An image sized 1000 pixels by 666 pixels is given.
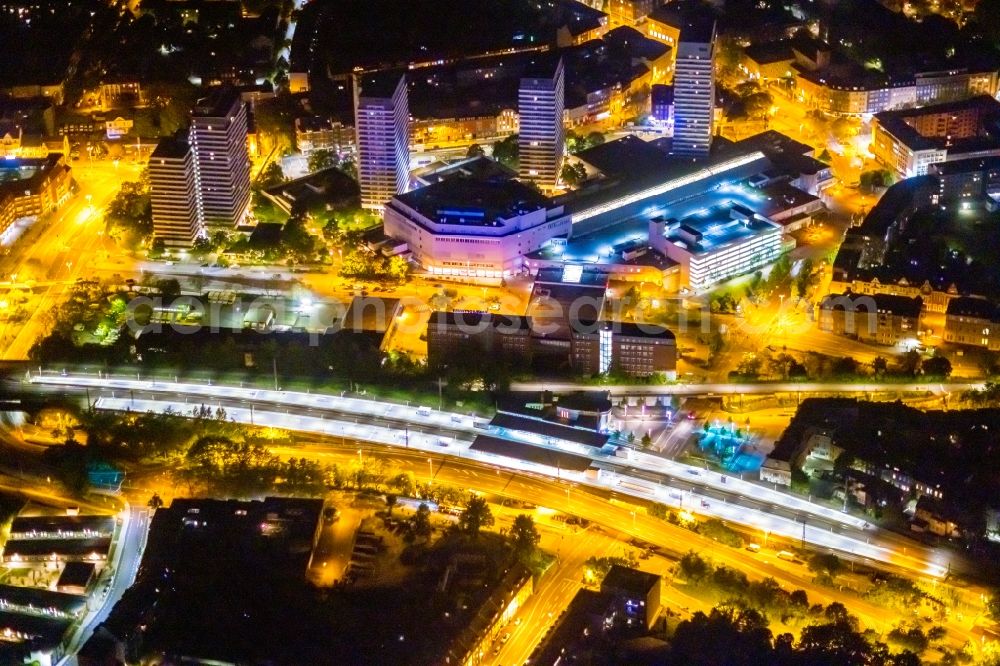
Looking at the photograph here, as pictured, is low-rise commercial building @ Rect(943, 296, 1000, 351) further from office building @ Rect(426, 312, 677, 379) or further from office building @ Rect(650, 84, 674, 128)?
office building @ Rect(650, 84, 674, 128)

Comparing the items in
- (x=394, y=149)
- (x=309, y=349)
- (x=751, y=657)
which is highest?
(x=394, y=149)

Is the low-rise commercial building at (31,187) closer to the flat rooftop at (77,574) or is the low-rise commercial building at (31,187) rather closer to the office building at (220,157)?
the office building at (220,157)

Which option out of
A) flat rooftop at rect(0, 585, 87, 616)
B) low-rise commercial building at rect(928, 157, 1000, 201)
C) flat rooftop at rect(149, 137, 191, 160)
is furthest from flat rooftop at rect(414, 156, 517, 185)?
flat rooftop at rect(0, 585, 87, 616)

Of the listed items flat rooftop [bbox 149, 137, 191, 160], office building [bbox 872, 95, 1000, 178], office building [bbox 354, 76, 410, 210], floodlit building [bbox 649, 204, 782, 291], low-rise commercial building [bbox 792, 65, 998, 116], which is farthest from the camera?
low-rise commercial building [bbox 792, 65, 998, 116]

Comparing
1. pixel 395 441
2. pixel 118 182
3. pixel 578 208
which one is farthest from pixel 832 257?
pixel 118 182

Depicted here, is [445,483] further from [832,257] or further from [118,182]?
[118,182]

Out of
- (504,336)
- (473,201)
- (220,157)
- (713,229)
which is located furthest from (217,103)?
(713,229)

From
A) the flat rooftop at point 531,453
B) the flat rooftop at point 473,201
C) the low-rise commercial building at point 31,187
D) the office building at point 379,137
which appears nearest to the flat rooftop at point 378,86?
the office building at point 379,137

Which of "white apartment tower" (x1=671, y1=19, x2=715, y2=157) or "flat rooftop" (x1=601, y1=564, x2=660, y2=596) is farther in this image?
"white apartment tower" (x1=671, y1=19, x2=715, y2=157)
